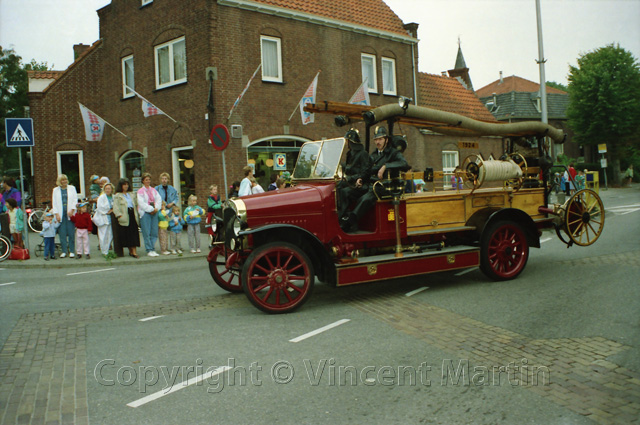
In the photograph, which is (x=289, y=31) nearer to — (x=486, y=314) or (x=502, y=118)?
(x=486, y=314)

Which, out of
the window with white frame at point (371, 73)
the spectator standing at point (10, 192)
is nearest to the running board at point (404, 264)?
the spectator standing at point (10, 192)

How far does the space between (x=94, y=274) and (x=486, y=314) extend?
7937 millimetres

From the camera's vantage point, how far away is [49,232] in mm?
12859

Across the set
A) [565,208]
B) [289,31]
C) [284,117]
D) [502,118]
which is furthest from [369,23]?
A: [502,118]

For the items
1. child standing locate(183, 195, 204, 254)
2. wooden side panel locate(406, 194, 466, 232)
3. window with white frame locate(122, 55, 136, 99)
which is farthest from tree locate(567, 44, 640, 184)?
wooden side panel locate(406, 194, 466, 232)

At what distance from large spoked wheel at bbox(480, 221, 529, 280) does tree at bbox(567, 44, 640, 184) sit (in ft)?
124

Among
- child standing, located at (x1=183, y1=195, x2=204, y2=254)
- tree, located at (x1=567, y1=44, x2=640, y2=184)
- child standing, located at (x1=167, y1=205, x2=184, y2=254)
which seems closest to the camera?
child standing, located at (x1=167, y1=205, x2=184, y2=254)

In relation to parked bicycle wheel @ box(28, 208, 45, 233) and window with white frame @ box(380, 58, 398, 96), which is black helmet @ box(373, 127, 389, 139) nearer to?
window with white frame @ box(380, 58, 398, 96)

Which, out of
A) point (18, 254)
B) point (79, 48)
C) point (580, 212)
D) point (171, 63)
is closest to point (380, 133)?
point (580, 212)

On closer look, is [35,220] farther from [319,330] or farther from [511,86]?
[511,86]

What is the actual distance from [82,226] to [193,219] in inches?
101

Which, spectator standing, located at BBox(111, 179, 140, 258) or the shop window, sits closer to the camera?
spectator standing, located at BBox(111, 179, 140, 258)

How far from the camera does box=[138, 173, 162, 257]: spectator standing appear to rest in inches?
504

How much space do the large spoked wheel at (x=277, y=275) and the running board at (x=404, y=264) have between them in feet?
1.53
